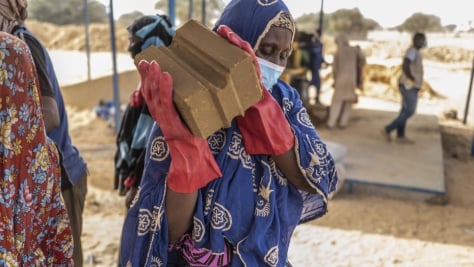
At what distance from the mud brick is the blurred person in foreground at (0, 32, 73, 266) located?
0.34 m

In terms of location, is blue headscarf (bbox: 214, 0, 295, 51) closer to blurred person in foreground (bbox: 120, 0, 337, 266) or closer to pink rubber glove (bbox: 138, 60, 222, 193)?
blurred person in foreground (bbox: 120, 0, 337, 266)

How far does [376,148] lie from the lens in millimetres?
6691

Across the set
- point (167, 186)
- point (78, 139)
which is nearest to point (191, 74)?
point (167, 186)

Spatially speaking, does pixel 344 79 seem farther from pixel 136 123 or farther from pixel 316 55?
pixel 136 123

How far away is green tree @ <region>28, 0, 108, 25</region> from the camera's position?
89.0 ft

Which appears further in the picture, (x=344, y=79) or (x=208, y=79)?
(x=344, y=79)

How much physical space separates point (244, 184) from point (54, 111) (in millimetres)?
868

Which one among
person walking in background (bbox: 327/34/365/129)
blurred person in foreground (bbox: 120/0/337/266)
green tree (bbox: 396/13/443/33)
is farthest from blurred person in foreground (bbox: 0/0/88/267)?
green tree (bbox: 396/13/443/33)

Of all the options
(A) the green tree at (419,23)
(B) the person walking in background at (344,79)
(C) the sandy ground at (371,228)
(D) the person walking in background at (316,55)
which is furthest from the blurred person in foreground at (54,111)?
(A) the green tree at (419,23)

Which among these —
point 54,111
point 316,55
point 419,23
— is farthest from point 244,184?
point 419,23

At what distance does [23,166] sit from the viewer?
1.33 metres

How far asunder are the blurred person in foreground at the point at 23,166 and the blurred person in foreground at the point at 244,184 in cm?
27

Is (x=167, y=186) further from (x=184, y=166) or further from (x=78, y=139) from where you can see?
(x=78, y=139)

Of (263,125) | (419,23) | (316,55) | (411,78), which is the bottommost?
(419,23)
